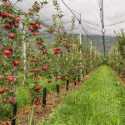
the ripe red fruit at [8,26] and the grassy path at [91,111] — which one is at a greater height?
the ripe red fruit at [8,26]

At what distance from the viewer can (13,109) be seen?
7.86 m

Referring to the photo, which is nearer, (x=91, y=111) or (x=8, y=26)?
(x=8, y=26)

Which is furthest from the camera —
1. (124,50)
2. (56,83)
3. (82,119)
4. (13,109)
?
(124,50)

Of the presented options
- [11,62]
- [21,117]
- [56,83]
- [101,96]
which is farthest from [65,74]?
[11,62]

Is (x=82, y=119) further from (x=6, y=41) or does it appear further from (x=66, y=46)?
(x=66, y=46)

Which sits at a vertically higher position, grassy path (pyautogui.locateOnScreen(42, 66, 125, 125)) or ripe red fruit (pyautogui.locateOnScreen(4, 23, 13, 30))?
ripe red fruit (pyautogui.locateOnScreen(4, 23, 13, 30))

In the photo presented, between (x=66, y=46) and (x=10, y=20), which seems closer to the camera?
(x=10, y=20)

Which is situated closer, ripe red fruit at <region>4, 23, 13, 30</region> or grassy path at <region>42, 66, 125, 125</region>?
ripe red fruit at <region>4, 23, 13, 30</region>

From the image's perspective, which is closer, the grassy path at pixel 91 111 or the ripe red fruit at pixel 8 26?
the ripe red fruit at pixel 8 26

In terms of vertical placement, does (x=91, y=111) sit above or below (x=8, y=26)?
below

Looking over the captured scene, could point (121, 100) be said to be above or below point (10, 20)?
below

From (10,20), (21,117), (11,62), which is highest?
(10,20)

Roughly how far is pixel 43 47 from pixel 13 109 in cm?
262

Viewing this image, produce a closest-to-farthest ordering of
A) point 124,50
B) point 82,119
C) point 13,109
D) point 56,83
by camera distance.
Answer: point 13,109 < point 82,119 < point 56,83 < point 124,50
